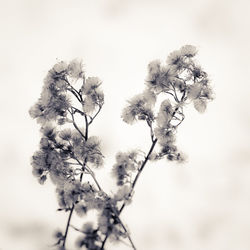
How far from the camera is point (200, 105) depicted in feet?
26.8

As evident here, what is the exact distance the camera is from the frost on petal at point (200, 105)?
26.6 feet

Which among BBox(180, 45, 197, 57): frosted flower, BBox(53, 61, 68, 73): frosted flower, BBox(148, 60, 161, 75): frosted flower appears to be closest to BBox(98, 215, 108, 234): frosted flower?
BBox(148, 60, 161, 75): frosted flower

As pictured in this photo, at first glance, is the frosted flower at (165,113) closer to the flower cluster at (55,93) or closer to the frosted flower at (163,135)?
the frosted flower at (163,135)

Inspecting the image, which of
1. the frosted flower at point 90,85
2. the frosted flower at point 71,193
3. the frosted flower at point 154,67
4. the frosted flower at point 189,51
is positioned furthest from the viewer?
the frosted flower at point 90,85

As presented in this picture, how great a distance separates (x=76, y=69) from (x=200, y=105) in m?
2.68

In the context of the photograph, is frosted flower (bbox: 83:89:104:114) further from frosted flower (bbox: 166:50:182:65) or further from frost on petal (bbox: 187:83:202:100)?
frost on petal (bbox: 187:83:202:100)

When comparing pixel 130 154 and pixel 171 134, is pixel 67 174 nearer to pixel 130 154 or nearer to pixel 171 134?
pixel 130 154

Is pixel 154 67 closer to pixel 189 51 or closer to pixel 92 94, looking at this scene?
pixel 189 51

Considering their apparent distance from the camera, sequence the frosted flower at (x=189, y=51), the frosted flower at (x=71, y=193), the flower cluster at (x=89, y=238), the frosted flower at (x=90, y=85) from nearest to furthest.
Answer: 1. the flower cluster at (x=89, y=238)
2. the frosted flower at (x=71, y=193)
3. the frosted flower at (x=189, y=51)
4. the frosted flower at (x=90, y=85)

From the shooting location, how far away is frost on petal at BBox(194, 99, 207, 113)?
8117mm

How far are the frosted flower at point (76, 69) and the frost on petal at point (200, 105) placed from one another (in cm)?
245

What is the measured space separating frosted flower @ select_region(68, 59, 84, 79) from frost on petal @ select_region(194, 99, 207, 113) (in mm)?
2449

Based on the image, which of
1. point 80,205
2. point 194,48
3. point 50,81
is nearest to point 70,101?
point 50,81

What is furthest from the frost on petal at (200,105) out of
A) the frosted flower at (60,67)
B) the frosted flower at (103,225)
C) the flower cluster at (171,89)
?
the frosted flower at (103,225)
